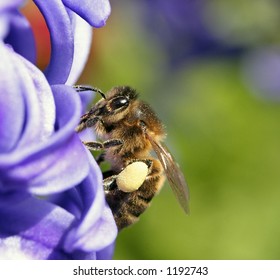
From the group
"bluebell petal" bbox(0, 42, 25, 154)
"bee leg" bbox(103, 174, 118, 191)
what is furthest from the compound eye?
"bluebell petal" bbox(0, 42, 25, 154)

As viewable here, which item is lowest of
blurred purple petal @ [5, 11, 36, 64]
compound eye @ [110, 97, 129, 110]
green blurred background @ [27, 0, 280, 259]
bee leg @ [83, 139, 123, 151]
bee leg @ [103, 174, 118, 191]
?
green blurred background @ [27, 0, 280, 259]

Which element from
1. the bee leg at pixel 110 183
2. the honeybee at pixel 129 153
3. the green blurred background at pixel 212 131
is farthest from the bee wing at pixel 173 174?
the green blurred background at pixel 212 131

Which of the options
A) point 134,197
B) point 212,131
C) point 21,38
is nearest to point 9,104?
point 21,38

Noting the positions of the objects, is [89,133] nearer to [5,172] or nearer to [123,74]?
[5,172]

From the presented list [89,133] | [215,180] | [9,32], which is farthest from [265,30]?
[9,32]

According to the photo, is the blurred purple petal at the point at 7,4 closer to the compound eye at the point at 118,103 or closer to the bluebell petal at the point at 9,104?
the bluebell petal at the point at 9,104

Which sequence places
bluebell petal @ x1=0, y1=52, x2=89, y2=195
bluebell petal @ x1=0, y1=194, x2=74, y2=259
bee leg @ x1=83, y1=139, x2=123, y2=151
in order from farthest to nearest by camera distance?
bee leg @ x1=83, y1=139, x2=123, y2=151 → bluebell petal @ x1=0, y1=194, x2=74, y2=259 → bluebell petal @ x1=0, y1=52, x2=89, y2=195

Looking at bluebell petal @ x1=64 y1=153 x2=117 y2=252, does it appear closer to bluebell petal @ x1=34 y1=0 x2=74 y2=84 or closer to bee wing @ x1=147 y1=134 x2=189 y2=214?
bluebell petal @ x1=34 y1=0 x2=74 y2=84
